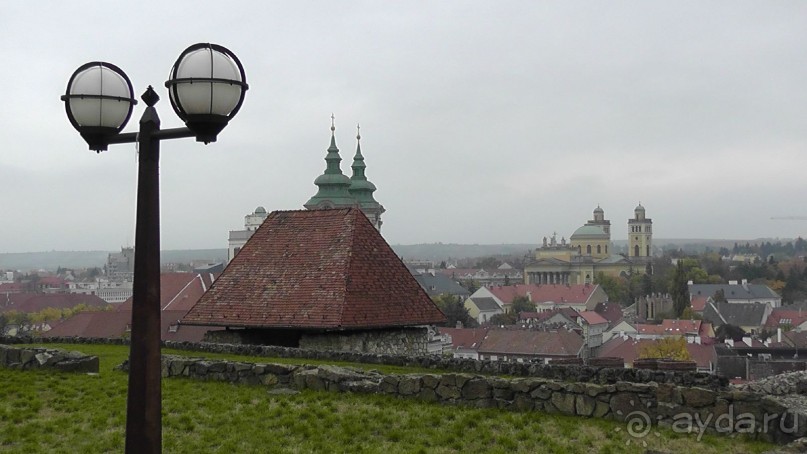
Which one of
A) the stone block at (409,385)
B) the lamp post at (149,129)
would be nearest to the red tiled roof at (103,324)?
the stone block at (409,385)

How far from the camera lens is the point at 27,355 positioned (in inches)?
567

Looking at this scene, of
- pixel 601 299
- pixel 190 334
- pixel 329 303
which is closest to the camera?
Answer: pixel 329 303

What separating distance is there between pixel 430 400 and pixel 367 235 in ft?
32.8

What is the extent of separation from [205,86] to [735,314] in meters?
110

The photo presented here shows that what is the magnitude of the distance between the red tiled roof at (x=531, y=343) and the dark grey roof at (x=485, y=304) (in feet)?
173

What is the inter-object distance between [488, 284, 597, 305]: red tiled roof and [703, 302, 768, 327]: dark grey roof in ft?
93.9

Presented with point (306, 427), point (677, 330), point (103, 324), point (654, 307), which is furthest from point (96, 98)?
point (654, 307)

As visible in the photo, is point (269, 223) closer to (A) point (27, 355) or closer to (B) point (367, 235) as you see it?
(B) point (367, 235)

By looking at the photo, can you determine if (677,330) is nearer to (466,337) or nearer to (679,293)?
(466,337)

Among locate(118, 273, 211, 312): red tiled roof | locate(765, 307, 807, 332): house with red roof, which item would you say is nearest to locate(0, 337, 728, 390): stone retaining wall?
locate(118, 273, 211, 312): red tiled roof

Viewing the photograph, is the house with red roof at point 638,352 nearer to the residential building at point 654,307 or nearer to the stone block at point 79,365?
the stone block at point 79,365

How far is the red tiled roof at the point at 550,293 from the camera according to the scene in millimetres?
136375

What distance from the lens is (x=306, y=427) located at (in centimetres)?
961

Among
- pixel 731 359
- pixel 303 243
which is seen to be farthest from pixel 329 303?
pixel 731 359
